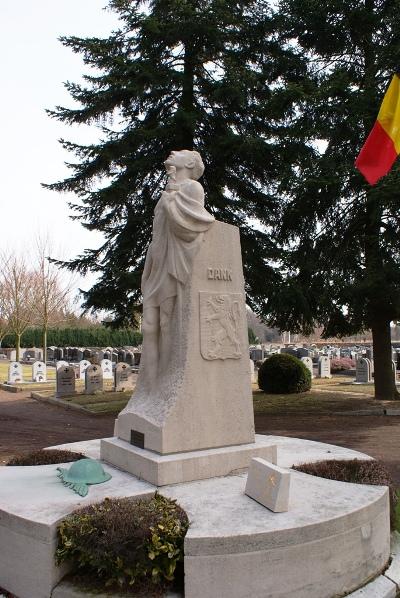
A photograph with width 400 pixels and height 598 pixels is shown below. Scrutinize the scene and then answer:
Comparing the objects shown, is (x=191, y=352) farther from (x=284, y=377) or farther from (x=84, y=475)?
(x=284, y=377)

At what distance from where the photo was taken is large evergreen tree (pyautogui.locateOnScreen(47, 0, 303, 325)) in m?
13.6

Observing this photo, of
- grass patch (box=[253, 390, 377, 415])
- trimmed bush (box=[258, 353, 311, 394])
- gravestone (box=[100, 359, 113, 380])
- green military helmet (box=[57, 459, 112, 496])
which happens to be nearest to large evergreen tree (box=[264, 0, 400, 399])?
grass patch (box=[253, 390, 377, 415])

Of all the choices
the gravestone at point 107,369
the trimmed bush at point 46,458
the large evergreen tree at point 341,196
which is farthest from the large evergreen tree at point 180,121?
the gravestone at point 107,369

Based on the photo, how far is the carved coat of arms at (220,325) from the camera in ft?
16.9

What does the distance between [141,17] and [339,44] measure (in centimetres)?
564

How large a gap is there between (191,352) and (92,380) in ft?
47.6

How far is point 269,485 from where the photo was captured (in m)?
4.01

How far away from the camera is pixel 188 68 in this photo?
1481 centimetres

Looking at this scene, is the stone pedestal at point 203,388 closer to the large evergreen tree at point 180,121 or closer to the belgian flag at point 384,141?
the belgian flag at point 384,141

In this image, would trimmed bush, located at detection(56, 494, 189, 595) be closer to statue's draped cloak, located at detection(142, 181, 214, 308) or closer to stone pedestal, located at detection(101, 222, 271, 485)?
stone pedestal, located at detection(101, 222, 271, 485)

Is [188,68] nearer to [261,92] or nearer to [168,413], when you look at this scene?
[261,92]

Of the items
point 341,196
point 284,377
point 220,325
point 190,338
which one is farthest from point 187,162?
point 284,377

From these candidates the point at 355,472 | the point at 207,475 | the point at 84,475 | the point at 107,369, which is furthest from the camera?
the point at 107,369

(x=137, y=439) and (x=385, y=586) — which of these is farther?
(x=137, y=439)
